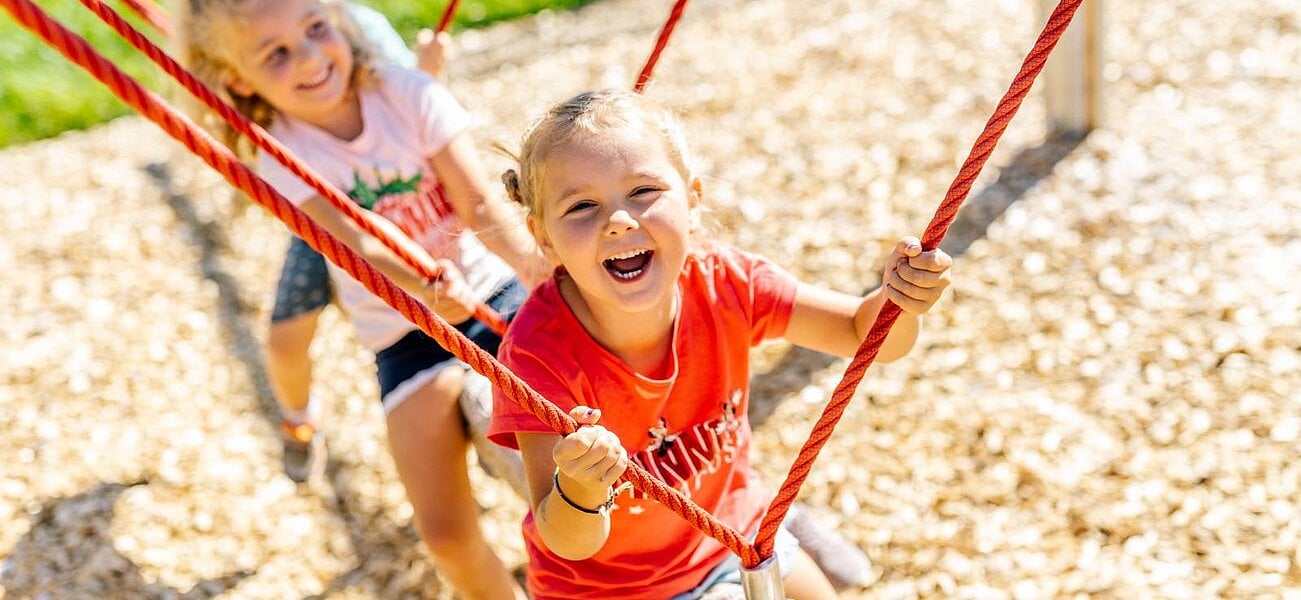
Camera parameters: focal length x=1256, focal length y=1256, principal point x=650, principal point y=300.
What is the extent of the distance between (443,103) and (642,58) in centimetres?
259

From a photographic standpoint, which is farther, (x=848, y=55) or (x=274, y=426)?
(x=848, y=55)

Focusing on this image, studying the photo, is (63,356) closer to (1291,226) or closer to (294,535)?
(294,535)

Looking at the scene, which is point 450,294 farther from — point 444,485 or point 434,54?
point 434,54

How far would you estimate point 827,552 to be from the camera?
2152 millimetres

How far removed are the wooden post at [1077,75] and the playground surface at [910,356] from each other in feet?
0.25

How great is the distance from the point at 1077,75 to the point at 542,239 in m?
2.57

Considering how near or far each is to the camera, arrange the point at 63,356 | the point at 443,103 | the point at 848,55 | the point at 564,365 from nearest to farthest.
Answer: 1. the point at 564,365
2. the point at 443,103
3. the point at 63,356
4. the point at 848,55

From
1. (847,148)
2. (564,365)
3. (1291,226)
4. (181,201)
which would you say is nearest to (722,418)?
(564,365)

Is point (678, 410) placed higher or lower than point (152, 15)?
lower

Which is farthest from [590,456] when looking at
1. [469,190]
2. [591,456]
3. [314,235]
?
[469,190]

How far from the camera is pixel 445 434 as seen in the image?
7.62 ft

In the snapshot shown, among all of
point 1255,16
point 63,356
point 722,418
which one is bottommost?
point 1255,16

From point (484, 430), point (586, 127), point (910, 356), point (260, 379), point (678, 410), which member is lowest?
point (910, 356)

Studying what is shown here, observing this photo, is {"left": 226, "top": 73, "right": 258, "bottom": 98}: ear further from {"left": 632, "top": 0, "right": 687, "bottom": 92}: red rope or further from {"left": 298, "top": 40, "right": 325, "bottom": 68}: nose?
{"left": 632, "top": 0, "right": 687, "bottom": 92}: red rope
